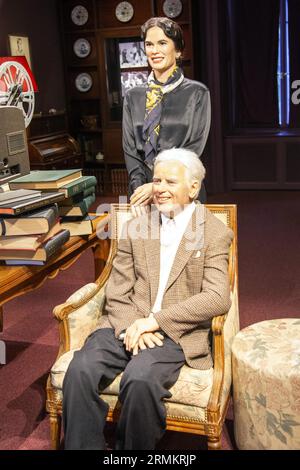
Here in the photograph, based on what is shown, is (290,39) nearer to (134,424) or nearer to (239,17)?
(239,17)

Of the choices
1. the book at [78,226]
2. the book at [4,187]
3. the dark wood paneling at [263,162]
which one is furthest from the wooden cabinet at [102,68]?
the book at [4,187]

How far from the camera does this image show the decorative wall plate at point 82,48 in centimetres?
714

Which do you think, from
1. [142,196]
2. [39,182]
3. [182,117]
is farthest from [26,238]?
[182,117]

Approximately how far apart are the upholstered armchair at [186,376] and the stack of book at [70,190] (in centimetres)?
25

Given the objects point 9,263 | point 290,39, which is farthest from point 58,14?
point 9,263

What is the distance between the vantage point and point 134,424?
1.92 meters

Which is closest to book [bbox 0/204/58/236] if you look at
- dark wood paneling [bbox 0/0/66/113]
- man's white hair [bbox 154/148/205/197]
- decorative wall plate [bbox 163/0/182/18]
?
man's white hair [bbox 154/148/205/197]

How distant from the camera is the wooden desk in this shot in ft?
7.02

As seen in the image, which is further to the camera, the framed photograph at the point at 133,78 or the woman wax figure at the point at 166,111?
the framed photograph at the point at 133,78

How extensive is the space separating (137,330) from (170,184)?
55 centimetres

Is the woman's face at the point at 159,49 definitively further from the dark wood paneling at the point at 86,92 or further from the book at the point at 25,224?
the dark wood paneling at the point at 86,92

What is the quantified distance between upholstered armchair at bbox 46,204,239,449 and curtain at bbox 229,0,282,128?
16.3 feet

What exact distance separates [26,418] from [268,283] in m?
2.10

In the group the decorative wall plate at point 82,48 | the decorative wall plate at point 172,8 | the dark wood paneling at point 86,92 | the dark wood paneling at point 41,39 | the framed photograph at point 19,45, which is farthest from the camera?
the dark wood paneling at point 86,92
